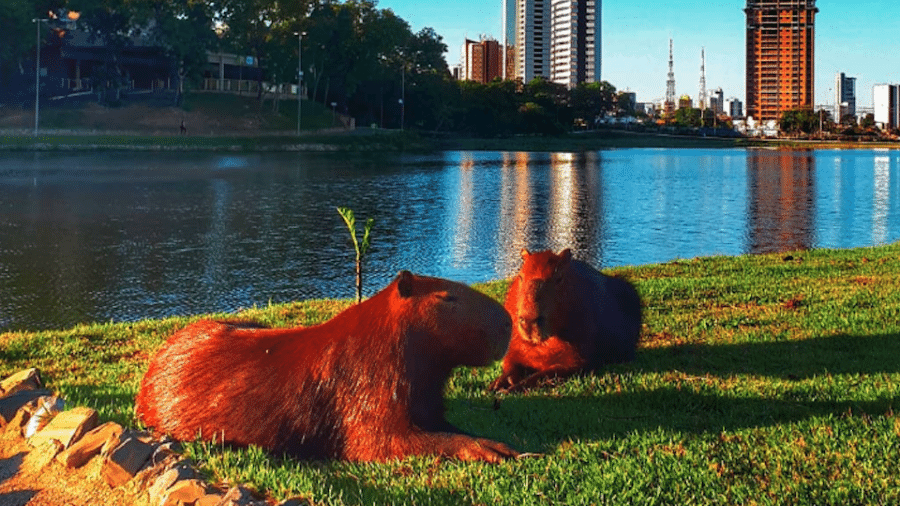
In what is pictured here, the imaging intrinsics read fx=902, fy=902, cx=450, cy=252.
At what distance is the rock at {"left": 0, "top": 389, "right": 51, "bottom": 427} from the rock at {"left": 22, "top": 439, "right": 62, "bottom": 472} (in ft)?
1.96

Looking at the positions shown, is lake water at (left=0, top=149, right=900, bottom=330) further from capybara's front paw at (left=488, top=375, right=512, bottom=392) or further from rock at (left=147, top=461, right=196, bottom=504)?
rock at (left=147, top=461, right=196, bottom=504)

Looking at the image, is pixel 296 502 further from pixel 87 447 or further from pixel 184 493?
pixel 87 447

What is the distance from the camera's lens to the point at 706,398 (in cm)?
665

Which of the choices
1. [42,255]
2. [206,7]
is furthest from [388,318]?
[206,7]

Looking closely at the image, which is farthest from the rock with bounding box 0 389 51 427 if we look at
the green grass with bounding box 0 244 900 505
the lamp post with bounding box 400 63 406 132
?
the lamp post with bounding box 400 63 406 132

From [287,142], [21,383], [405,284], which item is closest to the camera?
[405,284]

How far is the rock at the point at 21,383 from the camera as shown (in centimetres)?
695

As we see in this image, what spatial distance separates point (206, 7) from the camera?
278 feet

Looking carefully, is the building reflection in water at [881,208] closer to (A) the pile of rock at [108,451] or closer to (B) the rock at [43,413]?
(B) the rock at [43,413]

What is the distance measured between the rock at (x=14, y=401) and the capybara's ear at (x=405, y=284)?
311cm

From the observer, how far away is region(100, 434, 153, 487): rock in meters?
5.20

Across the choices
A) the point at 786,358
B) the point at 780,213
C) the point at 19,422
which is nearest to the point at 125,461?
the point at 19,422

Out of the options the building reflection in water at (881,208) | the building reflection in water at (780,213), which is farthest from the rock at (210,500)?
the building reflection in water at (881,208)

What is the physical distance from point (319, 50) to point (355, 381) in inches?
3598
